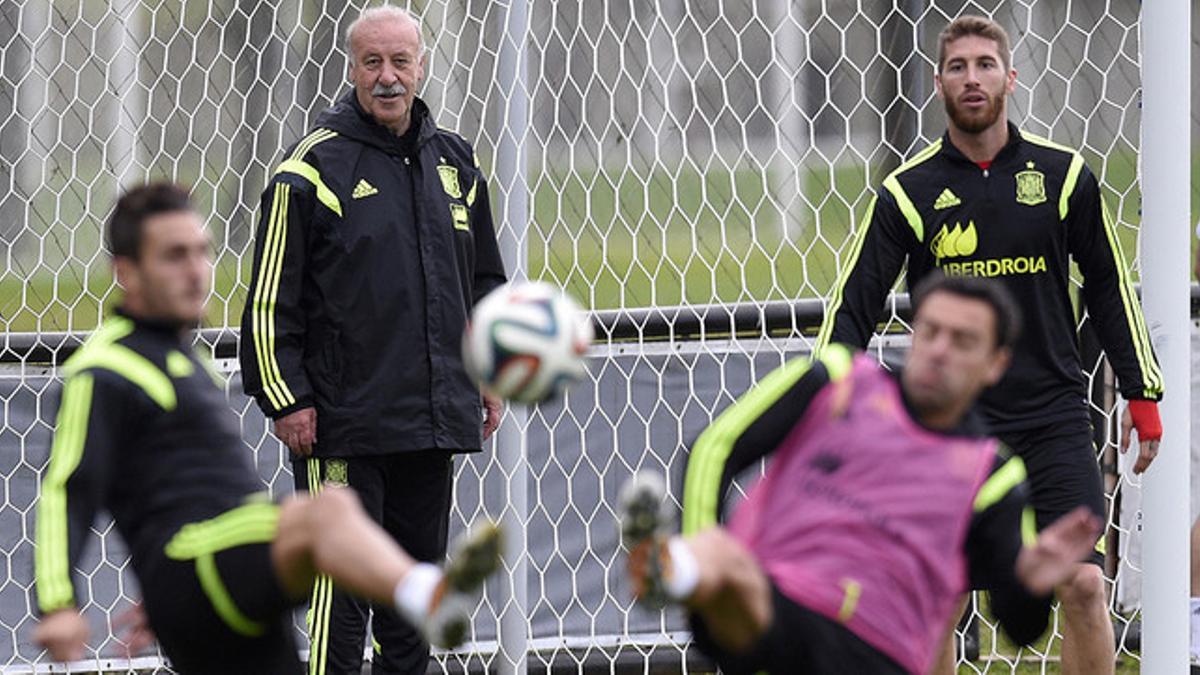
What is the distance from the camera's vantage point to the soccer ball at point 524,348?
4.62m

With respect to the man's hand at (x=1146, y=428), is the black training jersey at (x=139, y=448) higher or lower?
higher

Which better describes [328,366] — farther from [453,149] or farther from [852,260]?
[852,260]

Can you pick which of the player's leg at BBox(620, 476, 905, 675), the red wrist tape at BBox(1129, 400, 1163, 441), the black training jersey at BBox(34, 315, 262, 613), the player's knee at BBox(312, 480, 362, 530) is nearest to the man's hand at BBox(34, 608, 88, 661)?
the black training jersey at BBox(34, 315, 262, 613)

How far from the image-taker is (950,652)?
21.8 feet

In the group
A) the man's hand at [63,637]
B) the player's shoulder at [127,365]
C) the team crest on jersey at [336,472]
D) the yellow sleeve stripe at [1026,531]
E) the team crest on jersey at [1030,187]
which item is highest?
the team crest on jersey at [1030,187]

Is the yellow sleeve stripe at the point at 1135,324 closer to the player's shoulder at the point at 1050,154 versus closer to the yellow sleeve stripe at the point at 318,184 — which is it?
the player's shoulder at the point at 1050,154

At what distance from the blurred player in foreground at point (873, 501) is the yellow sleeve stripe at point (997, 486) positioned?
0.02 meters

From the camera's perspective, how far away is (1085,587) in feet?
21.2

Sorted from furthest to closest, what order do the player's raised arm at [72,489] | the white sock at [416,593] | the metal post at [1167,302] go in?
the metal post at [1167,302] → the player's raised arm at [72,489] → the white sock at [416,593]

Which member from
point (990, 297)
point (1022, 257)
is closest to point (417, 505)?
point (1022, 257)

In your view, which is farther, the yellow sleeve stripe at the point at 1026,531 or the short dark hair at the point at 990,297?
the yellow sleeve stripe at the point at 1026,531

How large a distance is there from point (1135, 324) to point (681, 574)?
2826mm

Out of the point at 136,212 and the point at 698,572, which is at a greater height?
the point at 136,212

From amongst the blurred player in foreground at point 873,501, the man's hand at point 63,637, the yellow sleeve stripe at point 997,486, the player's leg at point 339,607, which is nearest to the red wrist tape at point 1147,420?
the yellow sleeve stripe at point 997,486
